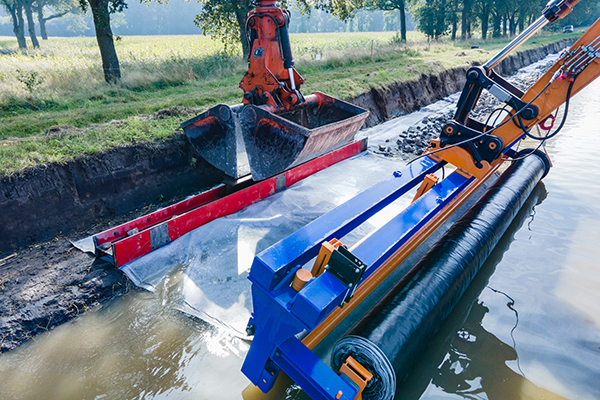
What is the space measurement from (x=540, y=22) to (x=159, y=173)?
5564 millimetres

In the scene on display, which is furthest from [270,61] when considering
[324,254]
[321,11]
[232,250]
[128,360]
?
[321,11]

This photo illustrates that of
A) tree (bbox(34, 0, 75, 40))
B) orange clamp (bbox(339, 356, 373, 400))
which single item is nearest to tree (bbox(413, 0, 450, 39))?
orange clamp (bbox(339, 356, 373, 400))

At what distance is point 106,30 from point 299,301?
10.9m

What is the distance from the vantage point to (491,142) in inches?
156

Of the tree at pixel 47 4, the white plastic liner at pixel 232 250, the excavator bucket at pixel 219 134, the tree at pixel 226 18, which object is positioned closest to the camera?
the white plastic liner at pixel 232 250

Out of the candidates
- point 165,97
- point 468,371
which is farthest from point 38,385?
point 165,97

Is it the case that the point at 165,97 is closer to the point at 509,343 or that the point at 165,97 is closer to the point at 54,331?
the point at 54,331

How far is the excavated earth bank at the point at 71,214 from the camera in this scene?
A: 3.54 metres

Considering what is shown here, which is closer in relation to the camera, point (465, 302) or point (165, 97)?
point (465, 302)

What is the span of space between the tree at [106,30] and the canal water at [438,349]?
337 inches

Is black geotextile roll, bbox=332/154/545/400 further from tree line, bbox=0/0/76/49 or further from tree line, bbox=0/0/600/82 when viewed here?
tree line, bbox=0/0/76/49

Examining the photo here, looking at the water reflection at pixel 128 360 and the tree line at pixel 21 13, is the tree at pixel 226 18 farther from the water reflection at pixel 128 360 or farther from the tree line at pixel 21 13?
the tree line at pixel 21 13

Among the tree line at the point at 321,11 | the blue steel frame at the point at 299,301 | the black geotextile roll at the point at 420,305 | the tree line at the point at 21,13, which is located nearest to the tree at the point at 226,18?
the tree line at the point at 321,11

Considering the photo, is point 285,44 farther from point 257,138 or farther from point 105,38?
point 105,38
